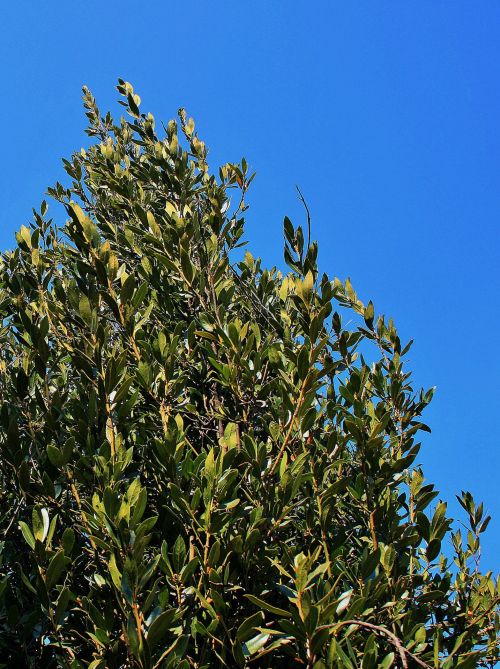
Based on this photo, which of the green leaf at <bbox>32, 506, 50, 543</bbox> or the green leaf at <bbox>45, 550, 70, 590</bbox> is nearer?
the green leaf at <bbox>45, 550, 70, 590</bbox>

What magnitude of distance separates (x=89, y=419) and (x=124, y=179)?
11.0 feet

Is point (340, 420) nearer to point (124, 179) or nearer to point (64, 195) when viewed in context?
point (124, 179)

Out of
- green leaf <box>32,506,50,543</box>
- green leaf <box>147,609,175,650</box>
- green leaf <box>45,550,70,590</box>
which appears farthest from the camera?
green leaf <box>32,506,50,543</box>

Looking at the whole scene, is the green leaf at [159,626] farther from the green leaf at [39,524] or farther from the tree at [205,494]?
the green leaf at [39,524]

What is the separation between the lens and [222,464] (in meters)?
2.98

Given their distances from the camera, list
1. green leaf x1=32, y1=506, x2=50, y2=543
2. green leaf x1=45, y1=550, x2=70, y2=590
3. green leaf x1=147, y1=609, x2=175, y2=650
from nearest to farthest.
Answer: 1. green leaf x1=147, y1=609, x2=175, y2=650
2. green leaf x1=45, y1=550, x2=70, y2=590
3. green leaf x1=32, y1=506, x2=50, y2=543

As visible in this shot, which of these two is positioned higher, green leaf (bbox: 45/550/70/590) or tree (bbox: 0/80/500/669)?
tree (bbox: 0/80/500/669)

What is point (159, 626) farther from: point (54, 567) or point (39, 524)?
point (39, 524)

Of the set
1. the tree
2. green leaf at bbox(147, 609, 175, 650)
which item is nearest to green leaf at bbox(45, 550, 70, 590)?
the tree

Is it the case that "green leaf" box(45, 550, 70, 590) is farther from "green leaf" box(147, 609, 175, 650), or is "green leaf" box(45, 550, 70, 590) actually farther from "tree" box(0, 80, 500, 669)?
"green leaf" box(147, 609, 175, 650)

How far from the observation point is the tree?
8.86ft

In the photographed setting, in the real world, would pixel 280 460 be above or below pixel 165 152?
below

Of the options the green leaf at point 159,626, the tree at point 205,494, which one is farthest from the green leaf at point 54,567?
the green leaf at point 159,626

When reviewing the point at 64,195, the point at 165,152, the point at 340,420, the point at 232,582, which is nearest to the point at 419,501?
the point at 340,420
